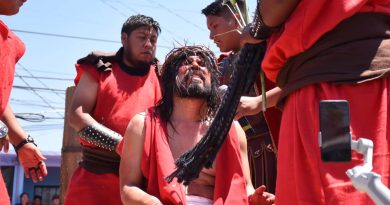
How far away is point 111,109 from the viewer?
15.0 feet

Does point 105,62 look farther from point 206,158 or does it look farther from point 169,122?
point 206,158

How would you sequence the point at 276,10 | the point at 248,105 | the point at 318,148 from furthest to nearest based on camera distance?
1. the point at 248,105
2. the point at 276,10
3. the point at 318,148

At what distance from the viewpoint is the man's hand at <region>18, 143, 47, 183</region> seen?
3.73 metres

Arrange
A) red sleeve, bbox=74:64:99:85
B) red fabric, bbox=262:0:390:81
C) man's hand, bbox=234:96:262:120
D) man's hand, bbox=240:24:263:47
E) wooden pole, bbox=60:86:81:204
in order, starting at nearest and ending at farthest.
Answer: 1. red fabric, bbox=262:0:390:81
2. man's hand, bbox=240:24:263:47
3. man's hand, bbox=234:96:262:120
4. red sleeve, bbox=74:64:99:85
5. wooden pole, bbox=60:86:81:204

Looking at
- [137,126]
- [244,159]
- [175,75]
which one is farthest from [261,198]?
[175,75]

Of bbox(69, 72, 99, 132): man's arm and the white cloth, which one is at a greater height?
bbox(69, 72, 99, 132): man's arm

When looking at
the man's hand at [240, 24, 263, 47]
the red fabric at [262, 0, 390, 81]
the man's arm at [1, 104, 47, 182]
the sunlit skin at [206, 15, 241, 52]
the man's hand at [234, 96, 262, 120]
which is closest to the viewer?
the red fabric at [262, 0, 390, 81]

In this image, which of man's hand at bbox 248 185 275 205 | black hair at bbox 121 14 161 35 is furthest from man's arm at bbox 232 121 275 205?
black hair at bbox 121 14 161 35

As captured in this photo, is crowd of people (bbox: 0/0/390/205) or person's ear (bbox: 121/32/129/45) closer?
crowd of people (bbox: 0/0/390/205)

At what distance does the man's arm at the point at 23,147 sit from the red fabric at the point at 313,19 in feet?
6.28

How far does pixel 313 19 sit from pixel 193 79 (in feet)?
5.28

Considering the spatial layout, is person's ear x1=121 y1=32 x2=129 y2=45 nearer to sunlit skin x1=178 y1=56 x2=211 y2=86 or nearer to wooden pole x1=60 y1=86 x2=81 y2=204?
wooden pole x1=60 y1=86 x2=81 y2=204

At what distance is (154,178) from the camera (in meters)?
3.42

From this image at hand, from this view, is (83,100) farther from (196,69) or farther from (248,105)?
(248,105)
